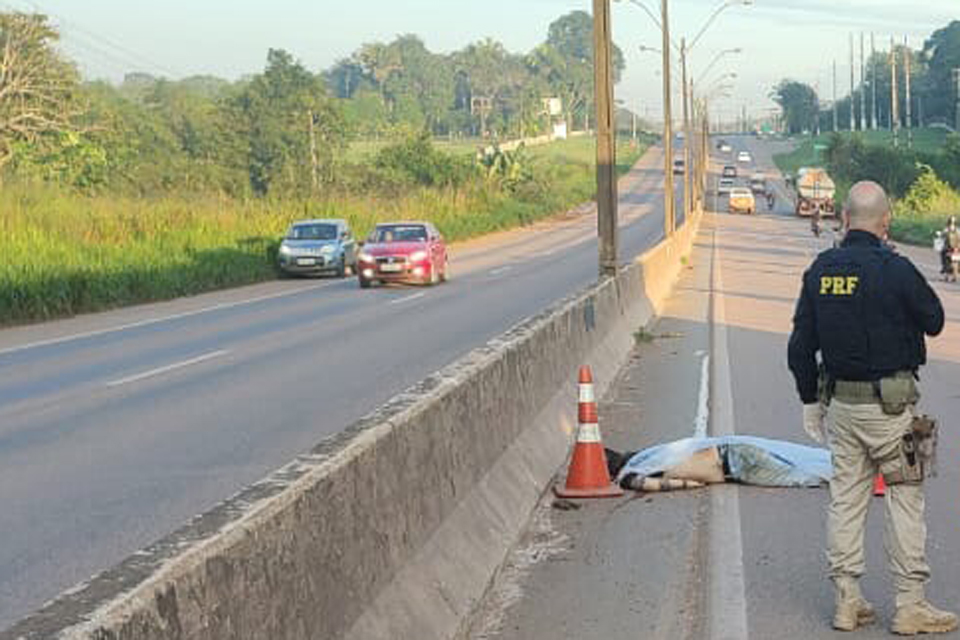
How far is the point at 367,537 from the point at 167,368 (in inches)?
487

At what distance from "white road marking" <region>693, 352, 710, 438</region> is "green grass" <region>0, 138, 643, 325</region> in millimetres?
13345

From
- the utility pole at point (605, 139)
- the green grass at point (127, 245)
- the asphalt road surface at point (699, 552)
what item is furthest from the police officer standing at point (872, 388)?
the green grass at point (127, 245)

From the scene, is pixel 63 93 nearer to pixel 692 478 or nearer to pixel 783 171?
pixel 692 478

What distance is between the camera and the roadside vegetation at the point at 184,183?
1206 inches

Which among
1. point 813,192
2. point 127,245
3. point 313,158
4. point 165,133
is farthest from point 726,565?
point 165,133

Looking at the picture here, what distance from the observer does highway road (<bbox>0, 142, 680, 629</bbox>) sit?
8609mm

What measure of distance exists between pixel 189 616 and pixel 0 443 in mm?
8667

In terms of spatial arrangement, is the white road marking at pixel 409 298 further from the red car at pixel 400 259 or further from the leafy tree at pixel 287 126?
the leafy tree at pixel 287 126

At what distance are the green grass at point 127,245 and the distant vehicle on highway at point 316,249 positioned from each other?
2.97 feet

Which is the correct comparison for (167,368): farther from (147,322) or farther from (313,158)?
(313,158)

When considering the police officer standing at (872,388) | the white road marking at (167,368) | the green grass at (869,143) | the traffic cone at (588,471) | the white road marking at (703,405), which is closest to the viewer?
the police officer standing at (872,388)

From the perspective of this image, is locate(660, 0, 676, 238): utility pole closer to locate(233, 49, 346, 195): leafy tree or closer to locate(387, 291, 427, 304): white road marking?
locate(387, 291, 427, 304): white road marking

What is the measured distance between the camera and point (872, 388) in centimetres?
621

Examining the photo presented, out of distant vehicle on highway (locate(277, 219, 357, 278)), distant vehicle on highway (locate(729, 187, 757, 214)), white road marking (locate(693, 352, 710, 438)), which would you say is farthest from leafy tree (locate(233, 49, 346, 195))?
white road marking (locate(693, 352, 710, 438))
